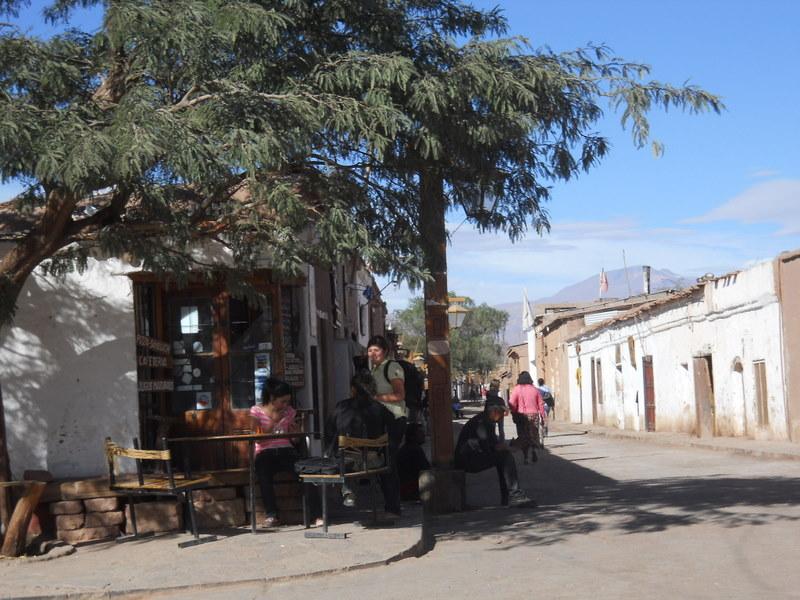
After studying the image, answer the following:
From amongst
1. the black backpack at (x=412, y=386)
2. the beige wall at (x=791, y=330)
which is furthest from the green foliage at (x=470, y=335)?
the black backpack at (x=412, y=386)

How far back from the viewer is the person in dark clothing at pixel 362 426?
11.0m

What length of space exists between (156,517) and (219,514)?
604 millimetres

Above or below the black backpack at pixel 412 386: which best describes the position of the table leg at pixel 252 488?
below

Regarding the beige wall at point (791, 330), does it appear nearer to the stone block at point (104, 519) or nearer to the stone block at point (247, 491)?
the stone block at point (247, 491)

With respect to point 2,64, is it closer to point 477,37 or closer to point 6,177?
point 6,177

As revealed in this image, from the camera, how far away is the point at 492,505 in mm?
13141

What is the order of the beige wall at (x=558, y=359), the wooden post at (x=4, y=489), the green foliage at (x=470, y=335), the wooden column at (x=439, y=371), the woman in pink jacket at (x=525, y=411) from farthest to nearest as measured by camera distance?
the green foliage at (x=470, y=335), the beige wall at (x=558, y=359), the woman in pink jacket at (x=525, y=411), the wooden column at (x=439, y=371), the wooden post at (x=4, y=489)

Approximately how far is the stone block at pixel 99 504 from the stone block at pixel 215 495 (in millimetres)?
809

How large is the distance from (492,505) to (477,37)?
5.33 m

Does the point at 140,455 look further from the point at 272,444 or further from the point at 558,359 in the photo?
the point at 558,359

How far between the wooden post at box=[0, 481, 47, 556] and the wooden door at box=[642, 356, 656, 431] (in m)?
26.9

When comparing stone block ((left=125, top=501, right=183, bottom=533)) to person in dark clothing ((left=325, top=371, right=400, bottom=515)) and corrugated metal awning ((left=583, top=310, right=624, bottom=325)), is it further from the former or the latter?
corrugated metal awning ((left=583, top=310, right=624, bottom=325))

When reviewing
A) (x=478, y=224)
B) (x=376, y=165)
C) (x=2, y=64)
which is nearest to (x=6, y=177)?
(x=2, y=64)

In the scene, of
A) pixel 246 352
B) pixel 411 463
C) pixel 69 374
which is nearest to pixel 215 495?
pixel 69 374
